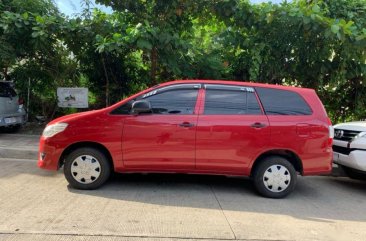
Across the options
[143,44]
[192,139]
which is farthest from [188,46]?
[192,139]

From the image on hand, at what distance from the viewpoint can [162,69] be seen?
10.3 m

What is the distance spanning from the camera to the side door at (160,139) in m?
5.96

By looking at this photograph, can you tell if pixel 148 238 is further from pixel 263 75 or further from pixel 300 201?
pixel 263 75

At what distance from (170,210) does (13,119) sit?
6.59 m

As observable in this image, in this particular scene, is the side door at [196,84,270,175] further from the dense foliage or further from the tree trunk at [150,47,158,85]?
the tree trunk at [150,47,158,85]

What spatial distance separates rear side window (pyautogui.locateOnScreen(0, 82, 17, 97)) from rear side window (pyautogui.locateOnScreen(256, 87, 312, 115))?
6.89 metres

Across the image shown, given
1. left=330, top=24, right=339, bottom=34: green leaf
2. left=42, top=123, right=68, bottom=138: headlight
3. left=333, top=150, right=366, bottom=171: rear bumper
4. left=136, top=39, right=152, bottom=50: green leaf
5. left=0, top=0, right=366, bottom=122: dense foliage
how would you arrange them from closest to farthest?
left=42, top=123, right=68, bottom=138: headlight, left=333, top=150, right=366, bottom=171: rear bumper, left=330, top=24, right=339, bottom=34: green leaf, left=136, top=39, right=152, bottom=50: green leaf, left=0, top=0, right=366, bottom=122: dense foliage

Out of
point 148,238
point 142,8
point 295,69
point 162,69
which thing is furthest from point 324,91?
point 148,238

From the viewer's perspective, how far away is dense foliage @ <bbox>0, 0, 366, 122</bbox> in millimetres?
8367

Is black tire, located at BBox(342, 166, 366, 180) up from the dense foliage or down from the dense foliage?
down

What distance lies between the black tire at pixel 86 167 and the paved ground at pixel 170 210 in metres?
0.16

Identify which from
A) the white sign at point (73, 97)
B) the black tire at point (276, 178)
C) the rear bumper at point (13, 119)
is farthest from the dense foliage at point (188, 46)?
the black tire at point (276, 178)

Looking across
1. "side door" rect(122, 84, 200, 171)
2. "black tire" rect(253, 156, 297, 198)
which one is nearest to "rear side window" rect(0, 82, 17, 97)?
"side door" rect(122, 84, 200, 171)

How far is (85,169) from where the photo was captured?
600 cm
